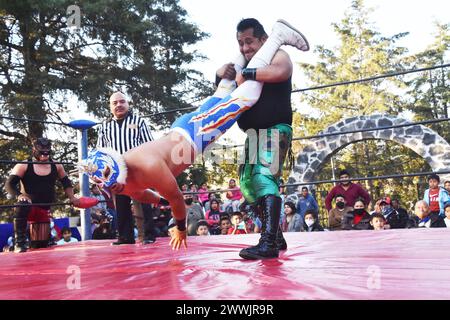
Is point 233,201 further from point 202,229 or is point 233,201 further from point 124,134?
point 124,134

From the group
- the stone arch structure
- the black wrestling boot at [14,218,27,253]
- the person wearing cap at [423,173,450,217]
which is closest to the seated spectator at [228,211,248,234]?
the person wearing cap at [423,173,450,217]

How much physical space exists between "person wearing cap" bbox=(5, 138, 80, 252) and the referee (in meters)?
0.33

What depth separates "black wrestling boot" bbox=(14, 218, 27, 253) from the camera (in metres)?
3.06

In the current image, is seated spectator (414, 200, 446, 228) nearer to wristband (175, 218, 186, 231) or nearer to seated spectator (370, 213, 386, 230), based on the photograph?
seated spectator (370, 213, 386, 230)

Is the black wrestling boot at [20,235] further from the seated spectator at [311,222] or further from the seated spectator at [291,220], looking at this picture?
the seated spectator at [311,222]

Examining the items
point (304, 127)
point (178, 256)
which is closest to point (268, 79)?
point (178, 256)

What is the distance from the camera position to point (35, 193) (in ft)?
10.6

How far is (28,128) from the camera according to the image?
8.58m

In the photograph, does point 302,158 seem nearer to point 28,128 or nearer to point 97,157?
point 28,128

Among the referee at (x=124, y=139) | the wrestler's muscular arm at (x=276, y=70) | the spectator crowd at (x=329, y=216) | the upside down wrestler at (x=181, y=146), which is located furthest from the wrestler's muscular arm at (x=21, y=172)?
the wrestler's muscular arm at (x=276, y=70)

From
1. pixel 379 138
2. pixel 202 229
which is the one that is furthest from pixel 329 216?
pixel 379 138

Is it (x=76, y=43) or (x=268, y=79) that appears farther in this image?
(x=76, y=43)

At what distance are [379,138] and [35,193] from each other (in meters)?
6.19

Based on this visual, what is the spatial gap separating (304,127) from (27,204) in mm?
12922
